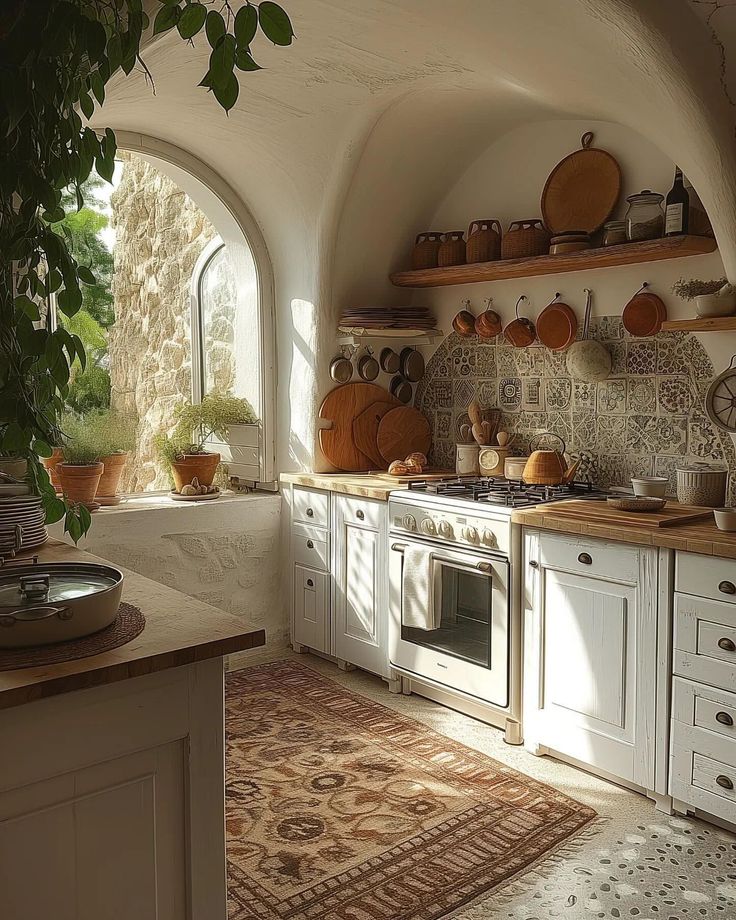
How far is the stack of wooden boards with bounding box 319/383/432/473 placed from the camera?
465 cm

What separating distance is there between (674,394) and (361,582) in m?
1.66

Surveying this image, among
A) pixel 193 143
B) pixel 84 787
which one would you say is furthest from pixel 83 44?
pixel 193 143

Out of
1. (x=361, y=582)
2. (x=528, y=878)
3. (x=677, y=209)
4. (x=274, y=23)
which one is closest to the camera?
(x=274, y=23)

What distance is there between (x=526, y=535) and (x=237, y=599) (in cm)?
183

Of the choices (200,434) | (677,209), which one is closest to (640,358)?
(677,209)

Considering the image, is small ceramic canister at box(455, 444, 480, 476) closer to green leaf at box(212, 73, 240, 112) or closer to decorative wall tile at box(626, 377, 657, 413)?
decorative wall tile at box(626, 377, 657, 413)

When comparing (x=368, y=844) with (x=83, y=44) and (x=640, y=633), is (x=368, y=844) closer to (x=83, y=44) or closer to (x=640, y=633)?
(x=640, y=633)

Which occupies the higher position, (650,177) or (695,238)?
(650,177)

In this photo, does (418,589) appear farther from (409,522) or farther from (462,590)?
(409,522)

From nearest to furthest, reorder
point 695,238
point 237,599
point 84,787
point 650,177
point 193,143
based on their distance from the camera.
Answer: point 84,787 < point 695,238 < point 650,177 < point 193,143 < point 237,599

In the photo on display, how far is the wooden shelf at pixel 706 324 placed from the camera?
315 centimetres

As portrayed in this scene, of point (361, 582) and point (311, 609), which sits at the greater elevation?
point (361, 582)

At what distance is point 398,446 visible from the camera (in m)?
4.74

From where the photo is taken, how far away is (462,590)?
368 cm
